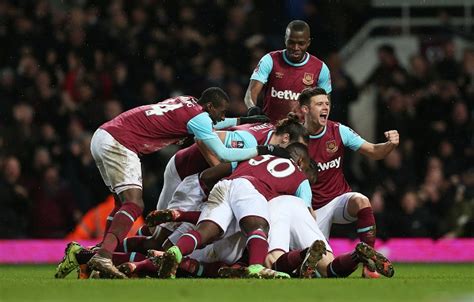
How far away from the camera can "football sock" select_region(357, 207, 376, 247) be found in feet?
35.3

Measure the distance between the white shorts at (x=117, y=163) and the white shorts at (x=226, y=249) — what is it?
0.81 metres

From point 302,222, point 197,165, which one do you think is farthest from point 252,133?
point 302,222

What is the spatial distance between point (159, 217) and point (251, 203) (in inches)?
29.1

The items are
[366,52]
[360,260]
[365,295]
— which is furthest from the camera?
[366,52]

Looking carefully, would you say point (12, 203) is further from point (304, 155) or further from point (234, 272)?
point (234, 272)

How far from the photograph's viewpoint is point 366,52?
62.8ft

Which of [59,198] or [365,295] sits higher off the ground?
[365,295]

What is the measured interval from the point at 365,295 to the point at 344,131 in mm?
3719

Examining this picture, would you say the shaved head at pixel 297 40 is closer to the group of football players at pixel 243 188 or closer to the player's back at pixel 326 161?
the group of football players at pixel 243 188

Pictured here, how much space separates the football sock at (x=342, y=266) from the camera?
9.86 m

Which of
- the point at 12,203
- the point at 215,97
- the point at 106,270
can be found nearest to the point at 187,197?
the point at 215,97

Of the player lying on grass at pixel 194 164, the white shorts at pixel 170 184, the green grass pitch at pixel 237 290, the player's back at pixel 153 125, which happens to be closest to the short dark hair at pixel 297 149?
the player lying on grass at pixel 194 164

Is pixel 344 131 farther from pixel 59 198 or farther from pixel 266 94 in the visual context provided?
pixel 59 198

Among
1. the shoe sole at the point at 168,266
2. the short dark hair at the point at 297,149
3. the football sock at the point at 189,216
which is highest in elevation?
the short dark hair at the point at 297,149
